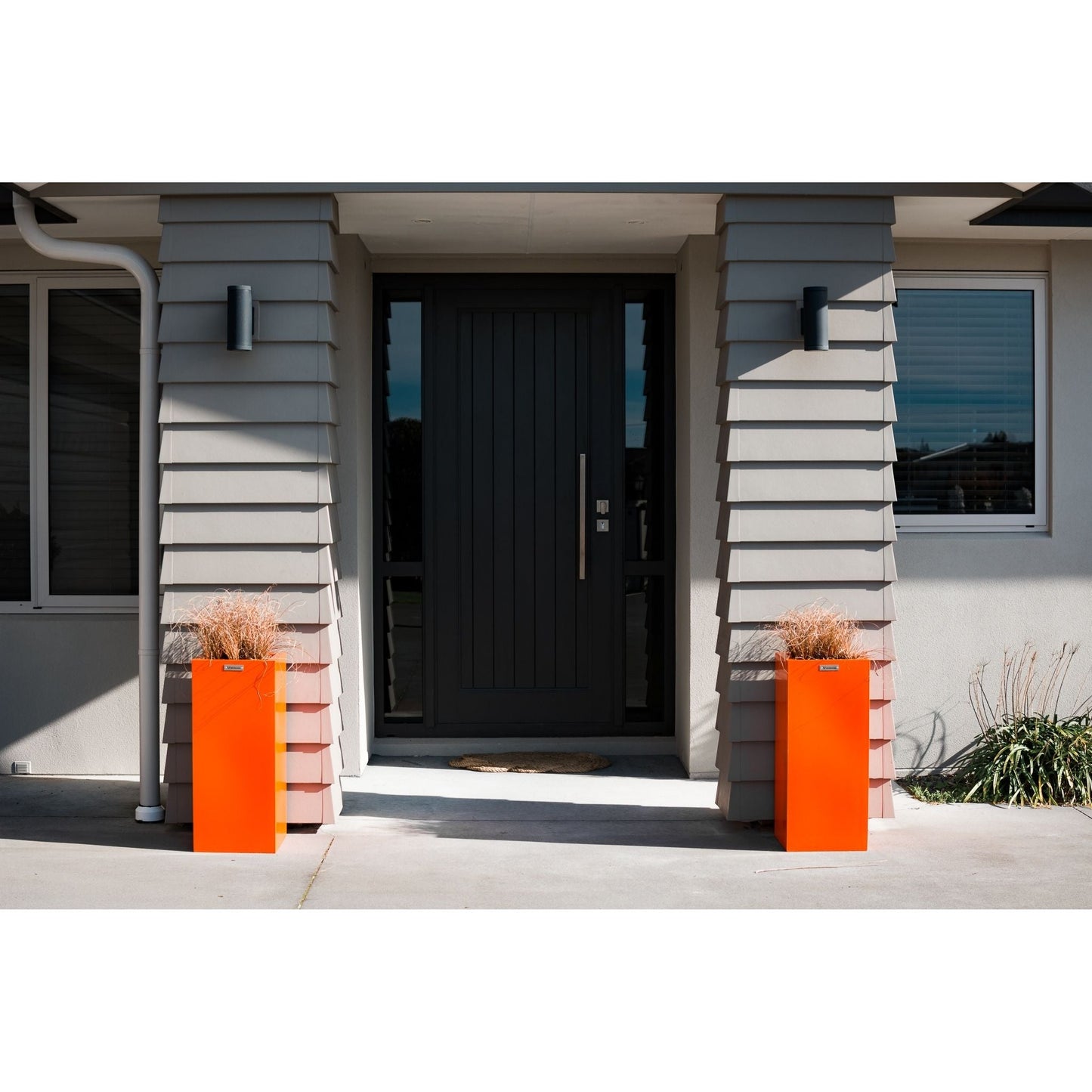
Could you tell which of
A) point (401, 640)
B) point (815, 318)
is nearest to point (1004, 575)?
point (815, 318)

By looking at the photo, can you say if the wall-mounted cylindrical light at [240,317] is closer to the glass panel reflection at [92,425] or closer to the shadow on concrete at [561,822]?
the glass panel reflection at [92,425]

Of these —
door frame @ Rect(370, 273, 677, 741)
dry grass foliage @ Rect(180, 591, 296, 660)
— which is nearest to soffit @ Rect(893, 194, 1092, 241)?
door frame @ Rect(370, 273, 677, 741)

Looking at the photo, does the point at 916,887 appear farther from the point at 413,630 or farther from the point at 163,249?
the point at 163,249

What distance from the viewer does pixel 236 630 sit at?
4.11 m

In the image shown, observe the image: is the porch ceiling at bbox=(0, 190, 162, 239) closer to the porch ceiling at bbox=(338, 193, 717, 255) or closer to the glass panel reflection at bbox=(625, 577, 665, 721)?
the porch ceiling at bbox=(338, 193, 717, 255)

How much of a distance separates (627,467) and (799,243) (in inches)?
64.4

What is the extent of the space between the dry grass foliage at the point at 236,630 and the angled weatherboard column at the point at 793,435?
5.75 feet

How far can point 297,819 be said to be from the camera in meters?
4.33

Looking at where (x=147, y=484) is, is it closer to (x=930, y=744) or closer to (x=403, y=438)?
(x=403, y=438)

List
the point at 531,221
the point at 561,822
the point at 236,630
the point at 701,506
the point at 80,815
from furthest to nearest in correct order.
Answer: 1. the point at 701,506
2. the point at 531,221
3. the point at 80,815
4. the point at 561,822
5. the point at 236,630

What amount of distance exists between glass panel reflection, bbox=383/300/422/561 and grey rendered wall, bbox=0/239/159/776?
1.32 meters

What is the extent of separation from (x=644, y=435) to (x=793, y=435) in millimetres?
1392

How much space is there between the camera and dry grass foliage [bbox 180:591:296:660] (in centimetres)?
409

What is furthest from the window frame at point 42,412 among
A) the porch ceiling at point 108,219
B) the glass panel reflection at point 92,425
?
the porch ceiling at point 108,219
